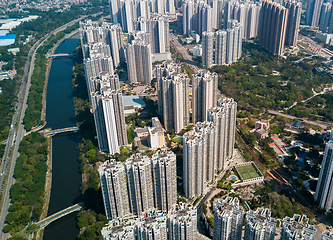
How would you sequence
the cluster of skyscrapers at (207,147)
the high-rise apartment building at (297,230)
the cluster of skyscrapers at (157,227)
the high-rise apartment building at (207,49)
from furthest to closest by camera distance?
the high-rise apartment building at (207,49) < the cluster of skyscrapers at (207,147) < the cluster of skyscrapers at (157,227) < the high-rise apartment building at (297,230)

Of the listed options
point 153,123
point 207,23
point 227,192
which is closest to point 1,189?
point 153,123

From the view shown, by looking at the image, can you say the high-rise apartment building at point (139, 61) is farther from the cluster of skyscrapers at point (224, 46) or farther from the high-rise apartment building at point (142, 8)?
the high-rise apartment building at point (142, 8)

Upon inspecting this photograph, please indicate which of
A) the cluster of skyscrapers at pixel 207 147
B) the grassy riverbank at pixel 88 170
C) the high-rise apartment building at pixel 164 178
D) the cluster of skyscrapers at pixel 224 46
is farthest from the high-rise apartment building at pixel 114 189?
the cluster of skyscrapers at pixel 224 46

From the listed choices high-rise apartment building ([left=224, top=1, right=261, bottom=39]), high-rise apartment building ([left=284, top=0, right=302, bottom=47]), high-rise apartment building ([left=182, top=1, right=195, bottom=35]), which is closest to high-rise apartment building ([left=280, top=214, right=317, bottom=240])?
high-rise apartment building ([left=284, top=0, right=302, bottom=47])

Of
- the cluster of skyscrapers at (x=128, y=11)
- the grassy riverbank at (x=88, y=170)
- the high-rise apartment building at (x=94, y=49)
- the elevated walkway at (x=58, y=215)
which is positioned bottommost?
the elevated walkway at (x=58, y=215)

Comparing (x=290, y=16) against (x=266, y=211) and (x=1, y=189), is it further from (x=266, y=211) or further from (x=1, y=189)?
(x=1, y=189)

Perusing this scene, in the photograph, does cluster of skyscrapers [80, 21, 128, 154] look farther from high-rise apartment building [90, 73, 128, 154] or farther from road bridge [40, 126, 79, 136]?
road bridge [40, 126, 79, 136]
